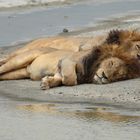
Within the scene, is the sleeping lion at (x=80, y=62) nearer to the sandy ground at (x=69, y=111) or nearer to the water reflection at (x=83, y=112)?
the sandy ground at (x=69, y=111)

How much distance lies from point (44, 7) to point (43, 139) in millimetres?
19500

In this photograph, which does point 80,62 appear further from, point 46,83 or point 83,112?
point 83,112

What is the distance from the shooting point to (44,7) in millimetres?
26266

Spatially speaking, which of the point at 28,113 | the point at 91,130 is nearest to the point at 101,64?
the point at 28,113

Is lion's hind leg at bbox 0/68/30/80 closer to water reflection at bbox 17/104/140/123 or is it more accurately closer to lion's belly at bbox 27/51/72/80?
lion's belly at bbox 27/51/72/80

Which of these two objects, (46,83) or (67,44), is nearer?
(46,83)

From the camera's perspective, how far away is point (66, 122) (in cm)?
796

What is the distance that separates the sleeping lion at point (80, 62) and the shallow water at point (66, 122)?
148 centimetres

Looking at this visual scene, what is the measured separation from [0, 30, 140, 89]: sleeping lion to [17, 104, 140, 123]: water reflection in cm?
145

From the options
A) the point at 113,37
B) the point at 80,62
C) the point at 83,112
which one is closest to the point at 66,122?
the point at 83,112

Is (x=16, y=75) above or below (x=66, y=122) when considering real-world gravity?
below

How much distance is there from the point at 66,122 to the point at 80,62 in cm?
294

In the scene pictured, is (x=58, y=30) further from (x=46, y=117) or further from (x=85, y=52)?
(x=46, y=117)


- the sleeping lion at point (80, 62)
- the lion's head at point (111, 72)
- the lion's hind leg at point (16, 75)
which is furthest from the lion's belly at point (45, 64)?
the lion's head at point (111, 72)
